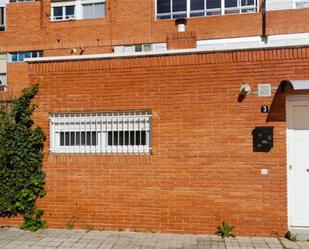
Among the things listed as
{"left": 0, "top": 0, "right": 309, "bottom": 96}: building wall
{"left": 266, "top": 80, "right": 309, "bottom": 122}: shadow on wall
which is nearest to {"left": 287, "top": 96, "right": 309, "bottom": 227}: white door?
{"left": 266, "top": 80, "right": 309, "bottom": 122}: shadow on wall

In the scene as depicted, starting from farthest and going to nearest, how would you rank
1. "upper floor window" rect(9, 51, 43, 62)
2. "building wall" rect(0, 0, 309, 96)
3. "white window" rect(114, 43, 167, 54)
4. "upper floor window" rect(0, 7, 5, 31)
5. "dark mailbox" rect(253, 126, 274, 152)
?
→ "upper floor window" rect(0, 7, 5, 31), "upper floor window" rect(9, 51, 43, 62), "white window" rect(114, 43, 167, 54), "building wall" rect(0, 0, 309, 96), "dark mailbox" rect(253, 126, 274, 152)

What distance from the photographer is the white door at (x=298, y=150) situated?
21.4 feet

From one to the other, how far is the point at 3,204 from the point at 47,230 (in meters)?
1.03

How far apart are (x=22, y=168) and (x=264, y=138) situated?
15.0 ft

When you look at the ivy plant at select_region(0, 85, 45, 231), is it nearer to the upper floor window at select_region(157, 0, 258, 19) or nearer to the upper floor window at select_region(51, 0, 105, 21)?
the upper floor window at select_region(157, 0, 258, 19)

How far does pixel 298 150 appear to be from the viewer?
21.5 feet

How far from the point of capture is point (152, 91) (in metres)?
6.92

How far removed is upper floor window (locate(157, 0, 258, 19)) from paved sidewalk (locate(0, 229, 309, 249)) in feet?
53.0

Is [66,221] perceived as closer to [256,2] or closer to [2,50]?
[256,2]

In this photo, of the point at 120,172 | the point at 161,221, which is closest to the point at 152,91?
the point at 120,172

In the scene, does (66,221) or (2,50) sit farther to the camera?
(2,50)

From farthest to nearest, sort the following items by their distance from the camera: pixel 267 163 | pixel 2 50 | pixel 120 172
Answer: pixel 2 50 → pixel 120 172 → pixel 267 163

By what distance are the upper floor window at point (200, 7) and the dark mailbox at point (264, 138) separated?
49.5 ft

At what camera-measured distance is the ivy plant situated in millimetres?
7137
